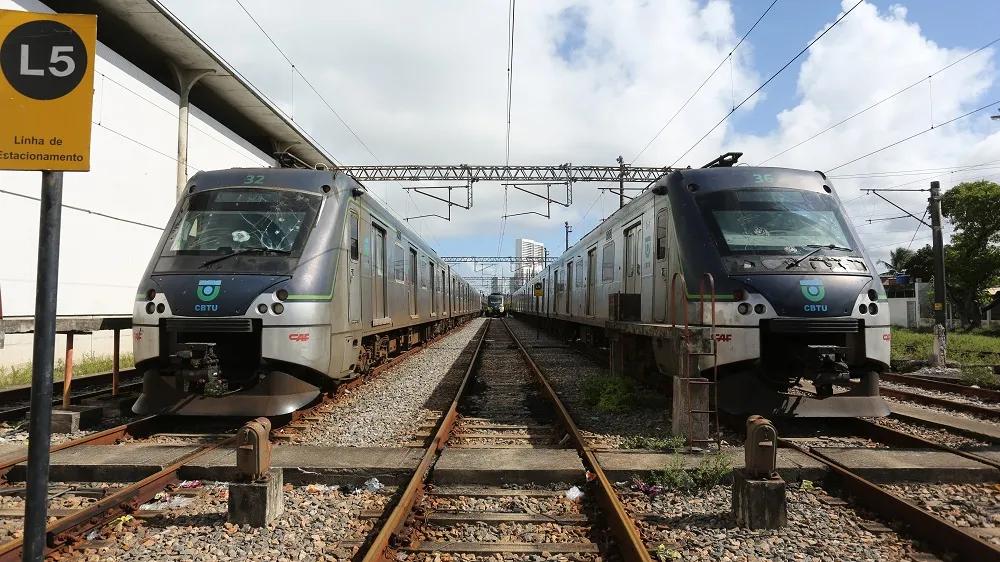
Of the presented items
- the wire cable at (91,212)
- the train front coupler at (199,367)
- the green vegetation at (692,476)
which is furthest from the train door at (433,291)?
the green vegetation at (692,476)

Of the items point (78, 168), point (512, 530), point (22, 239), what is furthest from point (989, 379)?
point (22, 239)

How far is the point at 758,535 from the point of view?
378 cm

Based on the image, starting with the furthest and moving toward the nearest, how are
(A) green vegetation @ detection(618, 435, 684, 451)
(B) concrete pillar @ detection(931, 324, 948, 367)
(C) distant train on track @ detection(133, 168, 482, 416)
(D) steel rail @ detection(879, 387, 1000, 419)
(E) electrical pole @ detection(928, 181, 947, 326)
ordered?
1. (E) electrical pole @ detection(928, 181, 947, 326)
2. (B) concrete pillar @ detection(931, 324, 948, 367)
3. (D) steel rail @ detection(879, 387, 1000, 419)
4. (C) distant train on track @ detection(133, 168, 482, 416)
5. (A) green vegetation @ detection(618, 435, 684, 451)

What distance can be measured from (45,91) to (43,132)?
163mm

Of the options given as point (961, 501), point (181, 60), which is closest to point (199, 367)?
point (961, 501)

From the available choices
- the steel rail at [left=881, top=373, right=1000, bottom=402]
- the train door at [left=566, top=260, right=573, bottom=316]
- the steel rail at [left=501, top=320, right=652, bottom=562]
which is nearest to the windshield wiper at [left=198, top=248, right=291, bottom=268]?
the steel rail at [left=501, top=320, right=652, bottom=562]

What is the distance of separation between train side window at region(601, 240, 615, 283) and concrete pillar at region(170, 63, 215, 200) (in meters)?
12.6

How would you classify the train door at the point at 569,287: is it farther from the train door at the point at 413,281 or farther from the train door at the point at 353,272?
the train door at the point at 353,272

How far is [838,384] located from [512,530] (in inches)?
158

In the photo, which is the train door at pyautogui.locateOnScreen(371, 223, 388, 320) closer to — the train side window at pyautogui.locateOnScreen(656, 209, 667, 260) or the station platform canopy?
the station platform canopy

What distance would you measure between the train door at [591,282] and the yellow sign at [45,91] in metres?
11.4

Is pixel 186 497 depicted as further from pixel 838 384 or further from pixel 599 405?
pixel 838 384

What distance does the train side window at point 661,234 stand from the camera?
777 cm

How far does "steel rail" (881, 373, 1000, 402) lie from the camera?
365 inches
